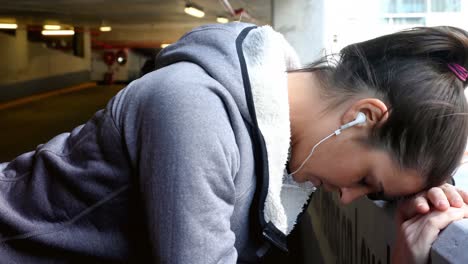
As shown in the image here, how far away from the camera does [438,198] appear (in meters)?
1.79

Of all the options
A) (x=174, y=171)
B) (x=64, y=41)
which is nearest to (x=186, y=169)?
(x=174, y=171)

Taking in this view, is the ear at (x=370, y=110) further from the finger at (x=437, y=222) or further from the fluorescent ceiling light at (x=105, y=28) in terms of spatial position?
the fluorescent ceiling light at (x=105, y=28)

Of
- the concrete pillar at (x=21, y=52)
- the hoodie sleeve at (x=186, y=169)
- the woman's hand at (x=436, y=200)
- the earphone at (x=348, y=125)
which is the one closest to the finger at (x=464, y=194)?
the woman's hand at (x=436, y=200)

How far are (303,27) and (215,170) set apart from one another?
9.13 meters

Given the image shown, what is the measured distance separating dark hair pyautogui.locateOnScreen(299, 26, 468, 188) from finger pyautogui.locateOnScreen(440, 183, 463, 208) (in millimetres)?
38

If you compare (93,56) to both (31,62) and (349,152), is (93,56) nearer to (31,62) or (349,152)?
(31,62)

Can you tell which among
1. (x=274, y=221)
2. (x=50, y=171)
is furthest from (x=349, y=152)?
(x=50, y=171)

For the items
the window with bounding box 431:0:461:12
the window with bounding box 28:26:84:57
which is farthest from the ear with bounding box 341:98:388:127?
the window with bounding box 28:26:84:57

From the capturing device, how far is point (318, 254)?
468 centimetres

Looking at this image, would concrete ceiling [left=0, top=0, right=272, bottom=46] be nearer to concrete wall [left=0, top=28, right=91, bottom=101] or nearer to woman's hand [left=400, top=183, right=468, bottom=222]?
→ concrete wall [left=0, top=28, right=91, bottom=101]

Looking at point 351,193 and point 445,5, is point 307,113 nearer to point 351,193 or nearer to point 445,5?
point 351,193

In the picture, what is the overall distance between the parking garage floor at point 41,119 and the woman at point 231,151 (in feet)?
34.4

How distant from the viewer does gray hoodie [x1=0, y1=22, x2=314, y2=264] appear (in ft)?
4.84

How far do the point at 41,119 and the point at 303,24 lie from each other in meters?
9.27
